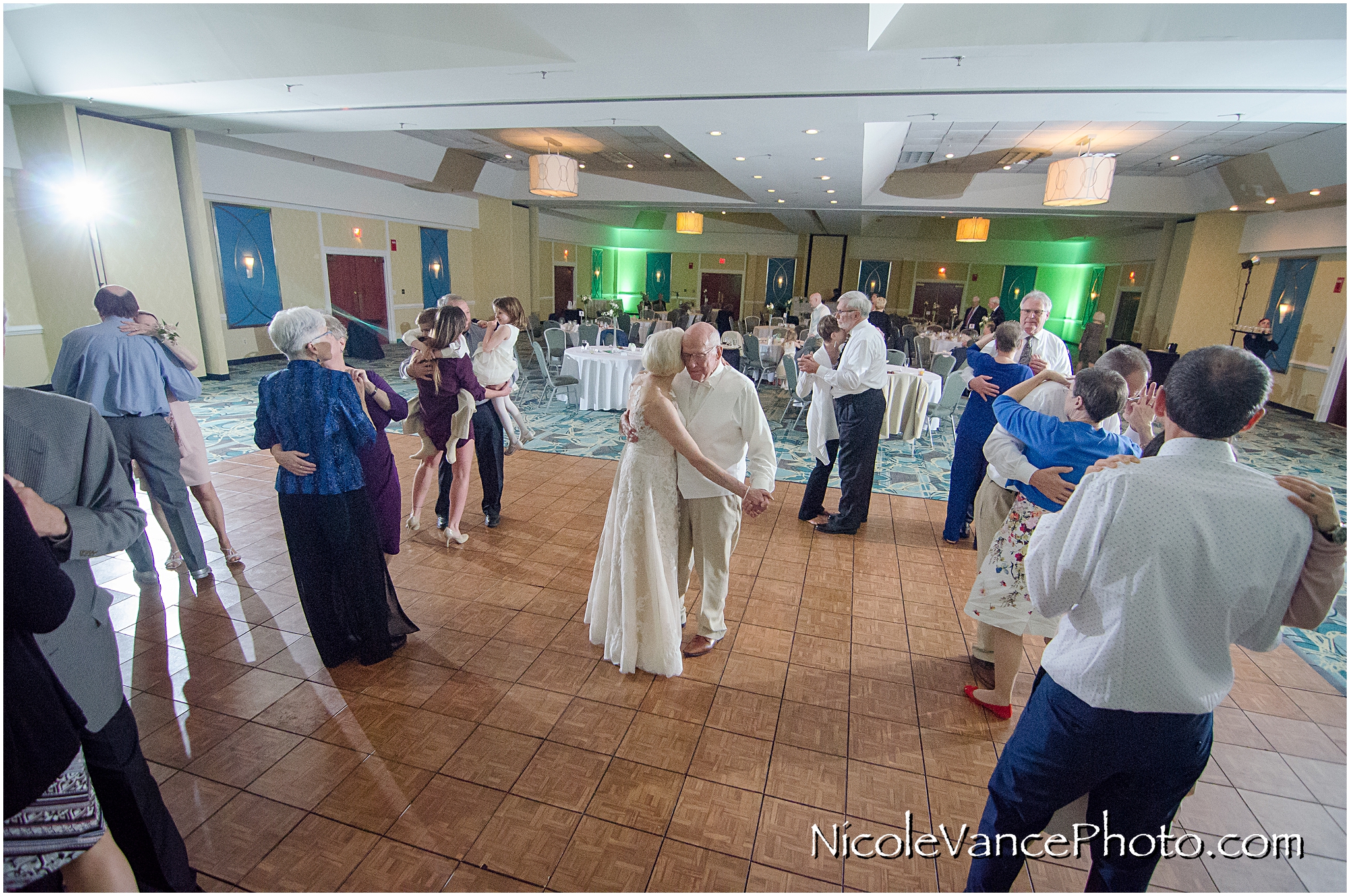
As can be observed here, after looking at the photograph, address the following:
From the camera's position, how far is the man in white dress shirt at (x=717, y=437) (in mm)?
2693

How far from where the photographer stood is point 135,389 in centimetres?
332

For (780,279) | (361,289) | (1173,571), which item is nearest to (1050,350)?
(1173,571)

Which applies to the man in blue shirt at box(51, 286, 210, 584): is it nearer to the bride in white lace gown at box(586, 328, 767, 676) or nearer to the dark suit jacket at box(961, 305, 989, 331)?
the bride in white lace gown at box(586, 328, 767, 676)

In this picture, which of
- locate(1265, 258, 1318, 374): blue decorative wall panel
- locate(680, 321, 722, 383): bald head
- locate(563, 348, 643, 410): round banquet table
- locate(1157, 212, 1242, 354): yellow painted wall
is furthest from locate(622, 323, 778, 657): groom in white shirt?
locate(1157, 212, 1242, 354): yellow painted wall

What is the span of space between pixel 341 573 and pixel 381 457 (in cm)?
58

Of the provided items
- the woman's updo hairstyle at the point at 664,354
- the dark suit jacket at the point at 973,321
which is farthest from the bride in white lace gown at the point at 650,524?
the dark suit jacket at the point at 973,321

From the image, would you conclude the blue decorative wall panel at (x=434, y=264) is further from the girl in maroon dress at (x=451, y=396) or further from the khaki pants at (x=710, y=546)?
the khaki pants at (x=710, y=546)

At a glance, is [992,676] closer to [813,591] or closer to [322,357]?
[813,591]

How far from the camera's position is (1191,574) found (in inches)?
54.7

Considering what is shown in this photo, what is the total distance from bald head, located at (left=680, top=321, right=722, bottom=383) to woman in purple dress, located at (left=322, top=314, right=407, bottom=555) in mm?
1347

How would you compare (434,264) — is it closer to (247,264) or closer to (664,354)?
(247,264)

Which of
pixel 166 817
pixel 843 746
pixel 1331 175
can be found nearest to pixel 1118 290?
pixel 1331 175

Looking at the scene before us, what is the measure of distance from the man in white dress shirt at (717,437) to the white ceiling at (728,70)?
2.69 m

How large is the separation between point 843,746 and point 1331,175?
439 inches
